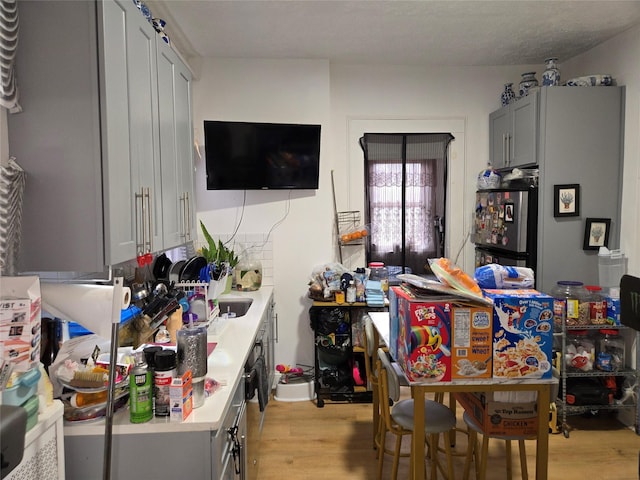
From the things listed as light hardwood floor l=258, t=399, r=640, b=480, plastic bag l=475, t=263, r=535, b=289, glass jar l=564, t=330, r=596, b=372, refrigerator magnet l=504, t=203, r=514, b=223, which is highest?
refrigerator magnet l=504, t=203, r=514, b=223

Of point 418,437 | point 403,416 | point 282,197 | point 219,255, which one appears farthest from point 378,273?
point 418,437

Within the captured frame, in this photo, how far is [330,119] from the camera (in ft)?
13.1

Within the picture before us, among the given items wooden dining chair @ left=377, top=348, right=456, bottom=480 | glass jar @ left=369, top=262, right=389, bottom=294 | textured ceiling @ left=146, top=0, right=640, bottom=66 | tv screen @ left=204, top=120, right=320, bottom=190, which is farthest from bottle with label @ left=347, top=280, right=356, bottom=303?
textured ceiling @ left=146, top=0, right=640, bottom=66

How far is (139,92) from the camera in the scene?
184 cm

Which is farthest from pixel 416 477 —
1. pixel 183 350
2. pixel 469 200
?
pixel 469 200

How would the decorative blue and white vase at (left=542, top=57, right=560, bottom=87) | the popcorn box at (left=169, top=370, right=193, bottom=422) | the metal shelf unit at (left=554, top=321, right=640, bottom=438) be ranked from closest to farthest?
the popcorn box at (left=169, top=370, right=193, bottom=422), the metal shelf unit at (left=554, top=321, right=640, bottom=438), the decorative blue and white vase at (left=542, top=57, right=560, bottom=87)

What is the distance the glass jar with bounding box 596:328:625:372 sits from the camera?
10.4 feet

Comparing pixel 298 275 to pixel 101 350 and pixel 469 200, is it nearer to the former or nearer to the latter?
pixel 469 200

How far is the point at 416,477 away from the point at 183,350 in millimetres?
1202

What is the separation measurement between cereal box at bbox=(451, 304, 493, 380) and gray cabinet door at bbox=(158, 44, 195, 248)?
138 cm

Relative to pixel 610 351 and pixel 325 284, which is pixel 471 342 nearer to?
pixel 325 284

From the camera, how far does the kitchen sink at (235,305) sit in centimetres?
331

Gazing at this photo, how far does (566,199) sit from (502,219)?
467 mm

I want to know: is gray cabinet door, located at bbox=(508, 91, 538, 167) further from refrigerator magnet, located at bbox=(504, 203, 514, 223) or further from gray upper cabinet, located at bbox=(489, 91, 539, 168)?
refrigerator magnet, located at bbox=(504, 203, 514, 223)
